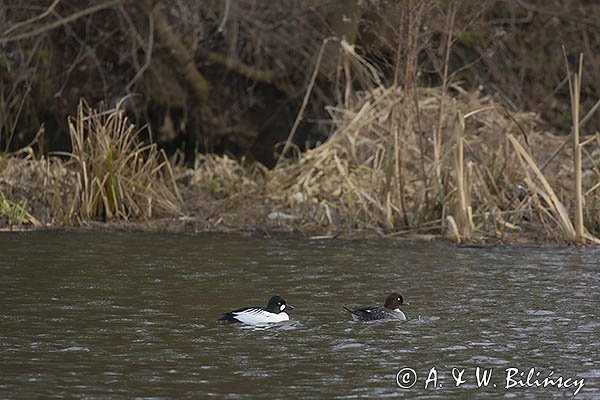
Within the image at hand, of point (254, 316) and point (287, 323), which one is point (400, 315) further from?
point (254, 316)

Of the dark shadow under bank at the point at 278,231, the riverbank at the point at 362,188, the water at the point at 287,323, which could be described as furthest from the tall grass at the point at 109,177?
the water at the point at 287,323

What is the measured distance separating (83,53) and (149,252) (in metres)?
7.56

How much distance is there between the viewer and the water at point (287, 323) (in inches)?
282

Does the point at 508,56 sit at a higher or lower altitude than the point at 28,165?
higher

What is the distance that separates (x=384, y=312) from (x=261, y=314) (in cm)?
86

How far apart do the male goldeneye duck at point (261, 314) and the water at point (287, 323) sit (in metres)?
0.06

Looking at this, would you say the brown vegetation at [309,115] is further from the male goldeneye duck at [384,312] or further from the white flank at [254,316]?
the white flank at [254,316]

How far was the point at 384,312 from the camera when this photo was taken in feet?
29.7

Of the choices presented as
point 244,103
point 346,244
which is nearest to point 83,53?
point 244,103

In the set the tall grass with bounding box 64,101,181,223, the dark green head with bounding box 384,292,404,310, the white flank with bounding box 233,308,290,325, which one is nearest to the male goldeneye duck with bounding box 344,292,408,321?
the dark green head with bounding box 384,292,404,310

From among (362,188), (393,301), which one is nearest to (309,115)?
(362,188)

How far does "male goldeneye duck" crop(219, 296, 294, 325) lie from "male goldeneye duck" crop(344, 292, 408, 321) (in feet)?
1.58

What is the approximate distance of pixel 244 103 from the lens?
67.6 feet

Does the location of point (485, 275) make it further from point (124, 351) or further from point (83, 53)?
point (83, 53)
